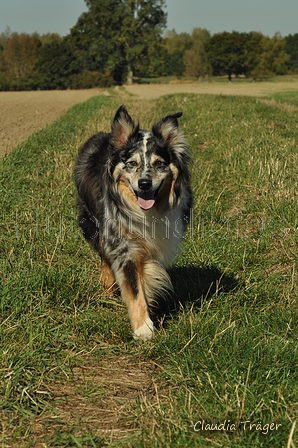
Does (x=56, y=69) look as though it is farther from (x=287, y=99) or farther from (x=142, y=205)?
(x=142, y=205)

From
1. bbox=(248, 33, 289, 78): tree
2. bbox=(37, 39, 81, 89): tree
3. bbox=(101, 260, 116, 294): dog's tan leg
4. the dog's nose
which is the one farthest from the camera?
bbox=(248, 33, 289, 78): tree

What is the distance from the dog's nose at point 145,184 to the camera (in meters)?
3.71

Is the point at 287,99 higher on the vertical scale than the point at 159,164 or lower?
lower

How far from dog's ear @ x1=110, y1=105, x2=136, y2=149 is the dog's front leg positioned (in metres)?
0.97

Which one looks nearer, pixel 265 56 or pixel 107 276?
pixel 107 276

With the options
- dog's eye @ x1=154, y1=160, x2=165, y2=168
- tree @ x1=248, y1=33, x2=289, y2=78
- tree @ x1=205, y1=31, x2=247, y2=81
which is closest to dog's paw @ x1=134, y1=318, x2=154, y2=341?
dog's eye @ x1=154, y1=160, x2=165, y2=168

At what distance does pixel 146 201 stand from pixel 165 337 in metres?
1.04

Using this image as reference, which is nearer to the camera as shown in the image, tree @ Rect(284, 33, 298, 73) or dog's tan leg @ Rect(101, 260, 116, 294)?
dog's tan leg @ Rect(101, 260, 116, 294)

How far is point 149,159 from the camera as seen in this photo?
3.87 m

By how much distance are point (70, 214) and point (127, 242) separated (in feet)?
7.89

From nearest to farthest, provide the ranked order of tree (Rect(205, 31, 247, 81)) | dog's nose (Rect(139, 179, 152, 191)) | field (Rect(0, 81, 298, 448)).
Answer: field (Rect(0, 81, 298, 448)), dog's nose (Rect(139, 179, 152, 191)), tree (Rect(205, 31, 247, 81))

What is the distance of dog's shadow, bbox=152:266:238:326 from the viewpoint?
4.38m

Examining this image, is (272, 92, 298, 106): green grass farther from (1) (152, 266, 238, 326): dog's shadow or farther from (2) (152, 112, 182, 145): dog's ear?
(2) (152, 112, 182, 145): dog's ear

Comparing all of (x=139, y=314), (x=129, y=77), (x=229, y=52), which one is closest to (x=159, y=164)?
(x=139, y=314)
